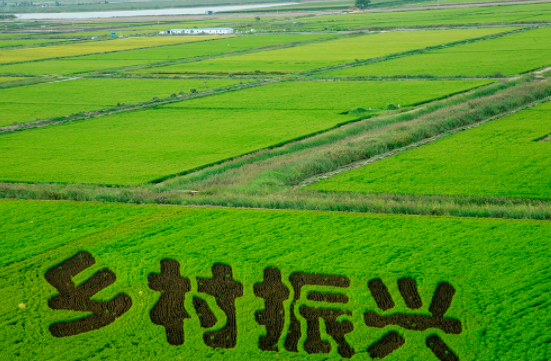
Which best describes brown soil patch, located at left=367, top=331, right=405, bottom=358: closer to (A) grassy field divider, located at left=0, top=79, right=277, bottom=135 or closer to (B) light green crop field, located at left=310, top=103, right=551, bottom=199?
(B) light green crop field, located at left=310, top=103, right=551, bottom=199

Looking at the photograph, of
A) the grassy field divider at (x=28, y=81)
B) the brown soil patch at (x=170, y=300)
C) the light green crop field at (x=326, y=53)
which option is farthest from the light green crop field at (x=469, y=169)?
the grassy field divider at (x=28, y=81)

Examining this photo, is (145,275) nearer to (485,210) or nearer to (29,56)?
(485,210)

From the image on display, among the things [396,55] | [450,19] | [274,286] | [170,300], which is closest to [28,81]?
[396,55]

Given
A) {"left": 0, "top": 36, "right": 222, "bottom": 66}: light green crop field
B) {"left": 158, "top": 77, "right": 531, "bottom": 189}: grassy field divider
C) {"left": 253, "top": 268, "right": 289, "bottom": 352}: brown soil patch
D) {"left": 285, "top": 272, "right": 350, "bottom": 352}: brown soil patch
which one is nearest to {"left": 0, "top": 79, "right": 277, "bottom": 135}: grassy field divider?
{"left": 158, "top": 77, "right": 531, "bottom": 189}: grassy field divider

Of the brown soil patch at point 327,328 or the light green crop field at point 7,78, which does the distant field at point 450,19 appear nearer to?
the light green crop field at point 7,78

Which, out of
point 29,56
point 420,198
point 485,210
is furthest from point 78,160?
point 29,56

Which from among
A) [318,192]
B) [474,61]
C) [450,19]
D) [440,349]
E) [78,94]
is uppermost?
[450,19]

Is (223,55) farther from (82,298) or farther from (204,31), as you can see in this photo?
(82,298)
